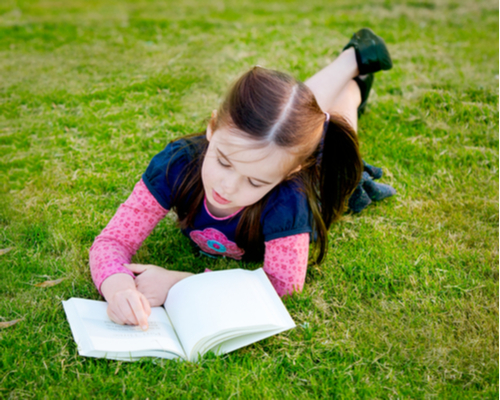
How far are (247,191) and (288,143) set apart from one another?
256mm

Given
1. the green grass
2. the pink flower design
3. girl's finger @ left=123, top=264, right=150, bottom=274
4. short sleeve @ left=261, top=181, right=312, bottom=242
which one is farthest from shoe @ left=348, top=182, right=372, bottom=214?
girl's finger @ left=123, top=264, right=150, bottom=274

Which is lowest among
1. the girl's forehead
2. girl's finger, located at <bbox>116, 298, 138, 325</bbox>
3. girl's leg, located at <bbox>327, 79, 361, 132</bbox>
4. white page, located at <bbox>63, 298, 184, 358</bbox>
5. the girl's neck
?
white page, located at <bbox>63, 298, 184, 358</bbox>

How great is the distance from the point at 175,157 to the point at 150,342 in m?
0.87

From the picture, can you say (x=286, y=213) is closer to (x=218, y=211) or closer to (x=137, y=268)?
(x=218, y=211)

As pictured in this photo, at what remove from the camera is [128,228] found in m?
2.20

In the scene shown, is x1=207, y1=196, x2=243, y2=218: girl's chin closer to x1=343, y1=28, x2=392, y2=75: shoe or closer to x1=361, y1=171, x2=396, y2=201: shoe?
x1=361, y1=171, x2=396, y2=201: shoe

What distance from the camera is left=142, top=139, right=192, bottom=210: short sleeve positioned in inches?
86.3

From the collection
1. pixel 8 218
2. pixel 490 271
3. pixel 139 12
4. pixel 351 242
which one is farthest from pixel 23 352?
pixel 139 12

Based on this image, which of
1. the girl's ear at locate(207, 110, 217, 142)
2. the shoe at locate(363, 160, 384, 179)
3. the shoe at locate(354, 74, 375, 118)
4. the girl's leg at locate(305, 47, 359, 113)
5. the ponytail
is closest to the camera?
the girl's ear at locate(207, 110, 217, 142)

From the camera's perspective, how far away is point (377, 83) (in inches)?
174

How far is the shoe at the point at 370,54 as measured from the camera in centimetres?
324

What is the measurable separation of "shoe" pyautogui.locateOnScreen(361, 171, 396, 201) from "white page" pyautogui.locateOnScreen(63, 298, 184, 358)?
4.99ft

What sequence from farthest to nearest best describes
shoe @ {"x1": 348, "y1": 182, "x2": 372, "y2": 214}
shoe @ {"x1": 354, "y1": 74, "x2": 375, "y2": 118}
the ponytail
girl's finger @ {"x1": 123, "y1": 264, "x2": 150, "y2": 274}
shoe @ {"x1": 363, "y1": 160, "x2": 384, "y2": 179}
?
shoe @ {"x1": 354, "y1": 74, "x2": 375, "y2": 118}, shoe @ {"x1": 363, "y1": 160, "x2": 384, "y2": 179}, shoe @ {"x1": 348, "y1": 182, "x2": 372, "y2": 214}, the ponytail, girl's finger @ {"x1": 123, "y1": 264, "x2": 150, "y2": 274}

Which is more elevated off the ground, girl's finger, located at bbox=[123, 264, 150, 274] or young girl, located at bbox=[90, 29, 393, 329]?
young girl, located at bbox=[90, 29, 393, 329]
